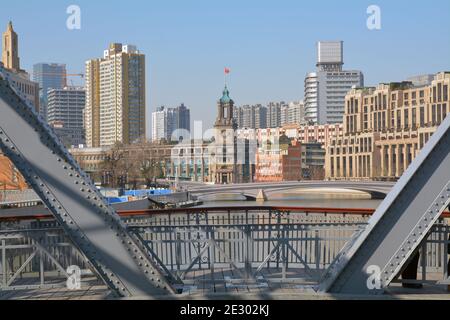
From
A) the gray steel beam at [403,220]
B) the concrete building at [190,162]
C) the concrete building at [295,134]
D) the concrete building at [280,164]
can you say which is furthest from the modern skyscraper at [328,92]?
the gray steel beam at [403,220]

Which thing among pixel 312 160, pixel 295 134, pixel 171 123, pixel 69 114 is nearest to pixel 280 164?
pixel 312 160

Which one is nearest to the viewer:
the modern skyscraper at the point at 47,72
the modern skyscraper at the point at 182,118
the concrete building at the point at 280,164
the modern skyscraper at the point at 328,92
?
the modern skyscraper at the point at 47,72

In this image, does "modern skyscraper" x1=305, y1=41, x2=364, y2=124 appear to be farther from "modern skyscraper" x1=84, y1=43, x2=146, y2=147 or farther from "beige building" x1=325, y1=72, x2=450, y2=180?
"modern skyscraper" x1=84, y1=43, x2=146, y2=147

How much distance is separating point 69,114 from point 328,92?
72546mm

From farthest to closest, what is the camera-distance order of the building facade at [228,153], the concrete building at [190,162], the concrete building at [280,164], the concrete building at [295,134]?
the concrete building at [295,134]
the concrete building at [280,164]
the building facade at [228,153]
the concrete building at [190,162]

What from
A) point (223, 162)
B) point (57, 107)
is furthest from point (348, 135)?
point (57, 107)

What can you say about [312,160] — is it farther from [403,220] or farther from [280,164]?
[403,220]

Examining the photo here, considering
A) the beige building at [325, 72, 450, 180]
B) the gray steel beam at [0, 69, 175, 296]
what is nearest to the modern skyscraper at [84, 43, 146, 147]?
the beige building at [325, 72, 450, 180]

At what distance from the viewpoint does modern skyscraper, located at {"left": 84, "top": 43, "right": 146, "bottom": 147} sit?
8262 centimetres

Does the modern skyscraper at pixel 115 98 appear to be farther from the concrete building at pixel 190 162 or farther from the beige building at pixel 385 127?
the beige building at pixel 385 127

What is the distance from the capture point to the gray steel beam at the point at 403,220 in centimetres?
603

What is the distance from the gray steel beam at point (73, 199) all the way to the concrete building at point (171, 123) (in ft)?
440

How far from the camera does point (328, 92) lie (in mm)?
166750
